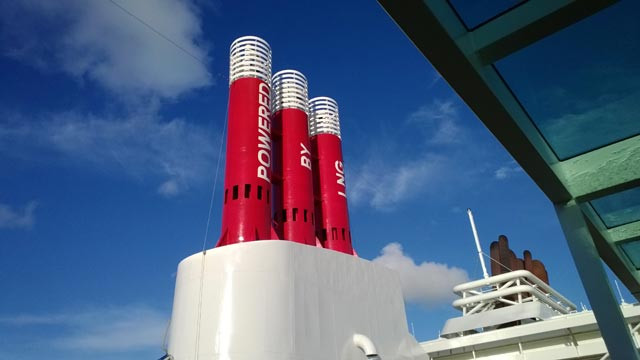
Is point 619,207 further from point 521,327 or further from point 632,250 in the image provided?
point 521,327

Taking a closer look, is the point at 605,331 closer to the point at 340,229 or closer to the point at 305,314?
the point at 305,314

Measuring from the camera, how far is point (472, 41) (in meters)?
4.11

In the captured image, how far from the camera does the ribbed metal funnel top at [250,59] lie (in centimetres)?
1784

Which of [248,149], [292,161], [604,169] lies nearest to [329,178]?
[292,161]

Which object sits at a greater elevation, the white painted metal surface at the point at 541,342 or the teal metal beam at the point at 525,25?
the white painted metal surface at the point at 541,342

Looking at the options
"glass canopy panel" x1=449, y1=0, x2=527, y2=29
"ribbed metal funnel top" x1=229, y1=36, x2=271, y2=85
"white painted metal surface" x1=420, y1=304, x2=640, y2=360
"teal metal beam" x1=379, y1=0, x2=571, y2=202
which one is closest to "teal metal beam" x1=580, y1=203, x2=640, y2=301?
"teal metal beam" x1=379, y1=0, x2=571, y2=202

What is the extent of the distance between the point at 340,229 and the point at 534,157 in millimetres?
14471

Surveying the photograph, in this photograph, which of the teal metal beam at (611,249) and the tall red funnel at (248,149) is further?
the tall red funnel at (248,149)

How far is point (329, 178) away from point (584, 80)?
15857 millimetres

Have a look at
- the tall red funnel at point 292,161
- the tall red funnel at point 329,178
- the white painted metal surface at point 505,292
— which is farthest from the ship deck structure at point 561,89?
the white painted metal surface at point 505,292

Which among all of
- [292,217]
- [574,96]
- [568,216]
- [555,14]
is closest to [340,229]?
[292,217]

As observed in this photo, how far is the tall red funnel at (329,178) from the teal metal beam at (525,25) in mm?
15398

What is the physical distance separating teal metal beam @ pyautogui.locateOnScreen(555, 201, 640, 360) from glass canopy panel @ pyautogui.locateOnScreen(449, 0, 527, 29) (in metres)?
3.28

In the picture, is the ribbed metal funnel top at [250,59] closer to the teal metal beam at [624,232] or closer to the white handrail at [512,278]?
the teal metal beam at [624,232]
